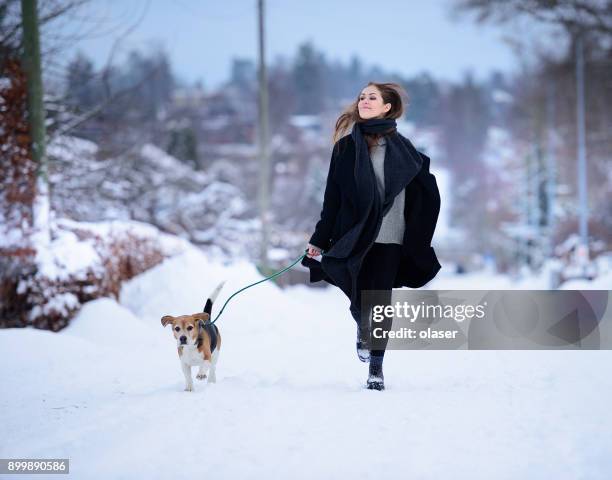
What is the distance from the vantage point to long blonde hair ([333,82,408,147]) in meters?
4.89

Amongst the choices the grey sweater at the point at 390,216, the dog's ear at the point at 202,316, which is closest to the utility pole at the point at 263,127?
the dog's ear at the point at 202,316

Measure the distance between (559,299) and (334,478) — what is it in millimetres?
5114

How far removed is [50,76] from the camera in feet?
32.1

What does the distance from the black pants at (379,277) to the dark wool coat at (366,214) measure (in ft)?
0.23

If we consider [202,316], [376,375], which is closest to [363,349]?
[376,375]

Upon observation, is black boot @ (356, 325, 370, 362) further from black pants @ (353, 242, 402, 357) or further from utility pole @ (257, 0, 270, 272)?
utility pole @ (257, 0, 270, 272)

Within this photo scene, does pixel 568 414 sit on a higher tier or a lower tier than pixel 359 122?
lower

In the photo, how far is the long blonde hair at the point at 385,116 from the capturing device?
192 inches

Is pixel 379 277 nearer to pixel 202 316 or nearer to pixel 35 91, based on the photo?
pixel 202 316

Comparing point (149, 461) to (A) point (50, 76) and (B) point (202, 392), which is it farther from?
(A) point (50, 76)

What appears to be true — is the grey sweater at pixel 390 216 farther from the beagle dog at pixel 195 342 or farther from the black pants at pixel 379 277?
the beagle dog at pixel 195 342

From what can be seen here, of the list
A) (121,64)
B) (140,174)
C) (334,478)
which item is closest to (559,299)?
(334,478)

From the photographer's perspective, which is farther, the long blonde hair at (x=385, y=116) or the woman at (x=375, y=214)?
the long blonde hair at (x=385, y=116)

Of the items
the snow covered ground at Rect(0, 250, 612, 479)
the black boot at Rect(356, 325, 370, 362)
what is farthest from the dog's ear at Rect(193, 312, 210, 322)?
the black boot at Rect(356, 325, 370, 362)
